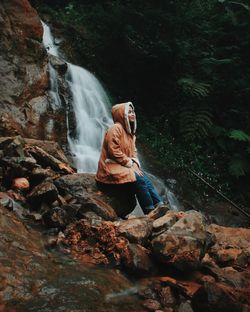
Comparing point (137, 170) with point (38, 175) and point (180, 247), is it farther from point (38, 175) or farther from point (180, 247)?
point (180, 247)

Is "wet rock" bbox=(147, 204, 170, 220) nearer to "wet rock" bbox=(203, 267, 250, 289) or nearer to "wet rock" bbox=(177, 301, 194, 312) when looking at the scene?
"wet rock" bbox=(203, 267, 250, 289)

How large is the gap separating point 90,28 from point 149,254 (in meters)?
10.8

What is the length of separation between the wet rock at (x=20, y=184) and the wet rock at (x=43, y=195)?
236mm

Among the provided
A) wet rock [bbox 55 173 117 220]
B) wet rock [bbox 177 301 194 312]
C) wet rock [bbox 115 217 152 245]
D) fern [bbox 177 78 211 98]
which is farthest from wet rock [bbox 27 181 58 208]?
fern [bbox 177 78 211 98]

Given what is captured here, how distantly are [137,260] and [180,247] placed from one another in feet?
1.58

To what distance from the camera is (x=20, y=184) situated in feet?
17.8

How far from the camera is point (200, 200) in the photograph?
33.6ft

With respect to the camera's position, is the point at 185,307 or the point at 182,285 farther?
the point at 182,285

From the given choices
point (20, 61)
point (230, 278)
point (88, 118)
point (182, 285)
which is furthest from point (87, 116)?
point (182, 285)

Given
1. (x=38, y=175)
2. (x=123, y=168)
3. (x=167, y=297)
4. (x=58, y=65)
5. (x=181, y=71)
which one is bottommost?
(x=38, y=175)

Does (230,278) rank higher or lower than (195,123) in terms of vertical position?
higher

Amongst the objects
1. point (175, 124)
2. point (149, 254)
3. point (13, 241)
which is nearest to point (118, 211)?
point (149, 254)

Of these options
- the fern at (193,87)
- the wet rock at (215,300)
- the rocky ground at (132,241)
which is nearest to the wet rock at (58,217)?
the rocky ground at (132,241)

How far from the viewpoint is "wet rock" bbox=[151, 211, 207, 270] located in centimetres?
421
